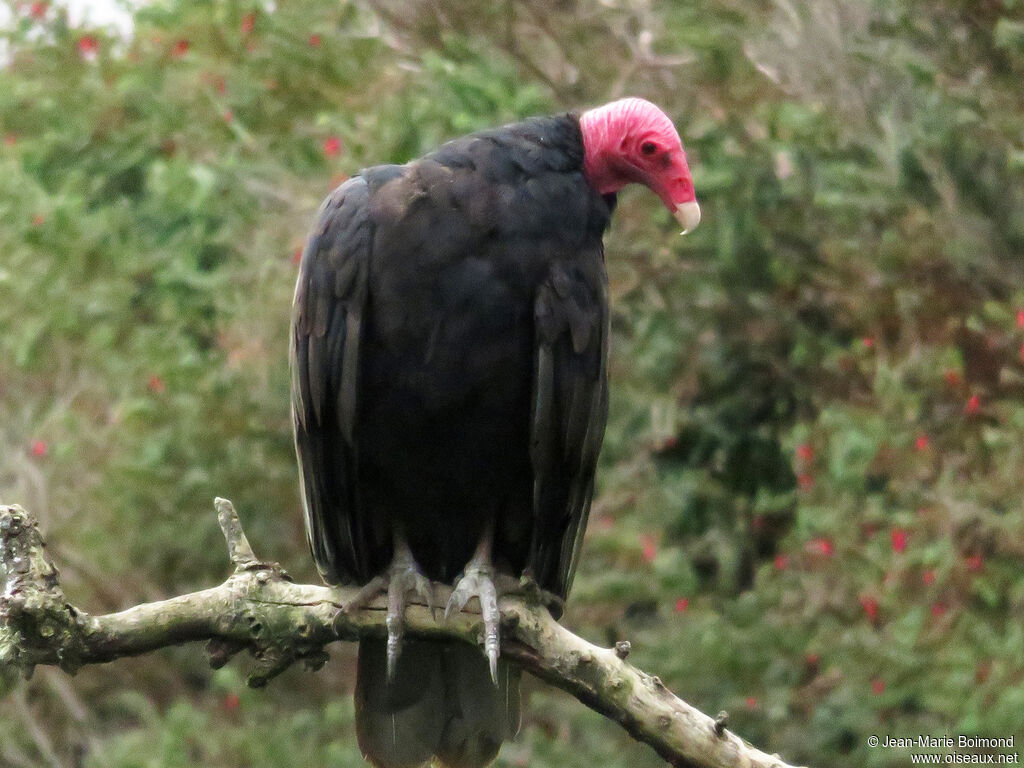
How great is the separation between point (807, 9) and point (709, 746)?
9.22 feet

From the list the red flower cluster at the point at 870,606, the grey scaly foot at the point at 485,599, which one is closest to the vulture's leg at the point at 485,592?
the grey scaly foot at the point at 485,599

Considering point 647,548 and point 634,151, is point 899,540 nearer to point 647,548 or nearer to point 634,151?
point 647,548

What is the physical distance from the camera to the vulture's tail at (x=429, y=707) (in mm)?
3115

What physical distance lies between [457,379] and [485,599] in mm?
447

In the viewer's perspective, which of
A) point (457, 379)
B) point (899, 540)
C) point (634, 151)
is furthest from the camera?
point (899, 540)

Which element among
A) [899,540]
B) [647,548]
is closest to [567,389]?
[899,540]

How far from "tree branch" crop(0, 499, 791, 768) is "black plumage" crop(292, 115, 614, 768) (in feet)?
0.91

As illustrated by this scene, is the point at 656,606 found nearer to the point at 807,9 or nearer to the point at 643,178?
the point at 807,9

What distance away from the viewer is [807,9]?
464 centimetres

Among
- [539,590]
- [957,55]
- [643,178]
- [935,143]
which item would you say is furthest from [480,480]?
[957,55]

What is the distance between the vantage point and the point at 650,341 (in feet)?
17.1

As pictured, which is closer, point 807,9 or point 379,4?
point 807,9

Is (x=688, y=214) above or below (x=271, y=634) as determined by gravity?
above

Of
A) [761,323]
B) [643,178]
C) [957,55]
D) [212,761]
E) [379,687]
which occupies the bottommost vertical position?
[212,761]
